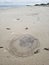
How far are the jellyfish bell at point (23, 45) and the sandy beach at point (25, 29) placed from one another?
1.4 inches

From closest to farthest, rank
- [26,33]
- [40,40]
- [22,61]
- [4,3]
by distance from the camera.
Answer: [22,61]
[40,40]
[26,33]
[4,3]

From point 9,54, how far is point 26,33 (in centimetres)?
40

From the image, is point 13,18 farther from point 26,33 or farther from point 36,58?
point 36,58

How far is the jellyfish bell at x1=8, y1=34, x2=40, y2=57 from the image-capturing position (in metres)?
1.39

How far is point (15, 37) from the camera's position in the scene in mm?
1590

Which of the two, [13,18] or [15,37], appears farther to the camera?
[13,18]

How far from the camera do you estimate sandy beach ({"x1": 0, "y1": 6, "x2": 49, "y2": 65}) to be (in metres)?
1.31

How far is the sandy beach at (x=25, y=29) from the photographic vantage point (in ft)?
4.28

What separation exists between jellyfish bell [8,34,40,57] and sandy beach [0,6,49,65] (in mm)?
35

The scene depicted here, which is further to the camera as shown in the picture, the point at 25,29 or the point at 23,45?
the point at 25,29

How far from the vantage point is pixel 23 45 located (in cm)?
149

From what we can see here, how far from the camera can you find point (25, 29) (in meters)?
1.72

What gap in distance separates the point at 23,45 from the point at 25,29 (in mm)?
298

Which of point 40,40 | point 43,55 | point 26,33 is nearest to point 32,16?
point 26,33
